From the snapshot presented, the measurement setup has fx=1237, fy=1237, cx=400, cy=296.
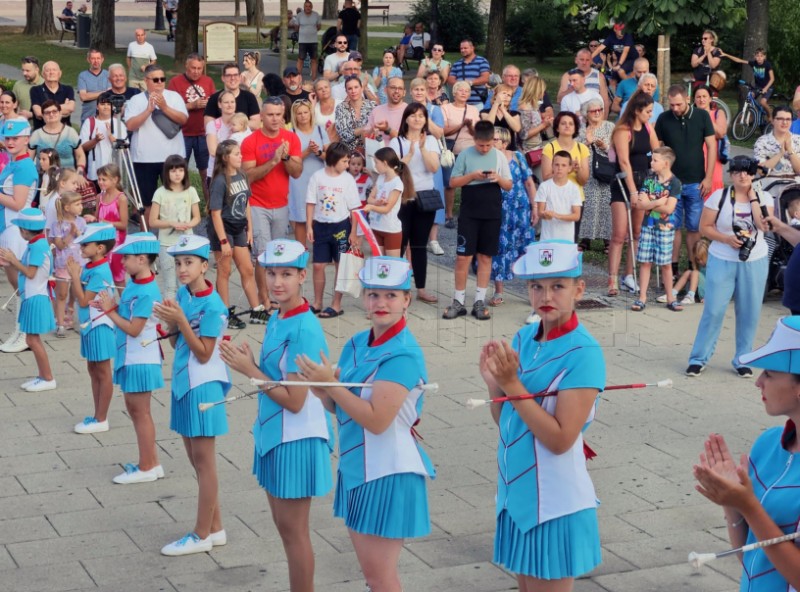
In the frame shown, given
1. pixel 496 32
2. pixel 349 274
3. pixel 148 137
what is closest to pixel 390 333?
pixel 349 274

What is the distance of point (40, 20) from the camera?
39750 mm

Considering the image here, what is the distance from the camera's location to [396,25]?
4553 cm

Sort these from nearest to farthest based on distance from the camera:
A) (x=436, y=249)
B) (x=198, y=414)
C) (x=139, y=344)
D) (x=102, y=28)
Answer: (x=198, y=414) → (x=139, y=344) → (x=436, y=249) → (x=102, y=28)

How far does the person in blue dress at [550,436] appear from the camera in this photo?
477cm

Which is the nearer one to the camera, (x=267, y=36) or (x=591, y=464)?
(x=591, y=464)

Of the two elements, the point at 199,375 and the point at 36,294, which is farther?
the point at 36,294

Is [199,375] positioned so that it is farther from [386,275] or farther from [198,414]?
[386,275]

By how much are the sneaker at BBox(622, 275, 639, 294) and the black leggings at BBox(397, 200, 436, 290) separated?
87.1 inches

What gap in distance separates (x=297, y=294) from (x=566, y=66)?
95.8 ft

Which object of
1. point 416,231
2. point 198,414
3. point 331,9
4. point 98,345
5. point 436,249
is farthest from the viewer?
point 331,9

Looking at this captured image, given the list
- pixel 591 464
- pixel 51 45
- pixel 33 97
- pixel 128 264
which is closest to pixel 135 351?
pixel 128 264

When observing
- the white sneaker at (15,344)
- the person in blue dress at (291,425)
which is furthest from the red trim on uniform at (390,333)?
the white sneaker at (15,344)

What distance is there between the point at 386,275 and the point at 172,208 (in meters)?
6.92

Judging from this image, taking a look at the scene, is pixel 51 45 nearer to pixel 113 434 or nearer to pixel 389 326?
pixel 113 434
